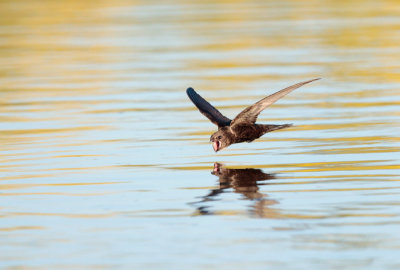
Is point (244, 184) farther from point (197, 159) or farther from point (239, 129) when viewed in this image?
point (197, 159)

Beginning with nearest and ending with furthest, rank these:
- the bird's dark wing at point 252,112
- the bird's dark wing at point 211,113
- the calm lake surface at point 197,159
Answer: the calm lake surface at point 197,159 < the bird's dark wing at point 252,112 < the bird's dark wing at point 211,113

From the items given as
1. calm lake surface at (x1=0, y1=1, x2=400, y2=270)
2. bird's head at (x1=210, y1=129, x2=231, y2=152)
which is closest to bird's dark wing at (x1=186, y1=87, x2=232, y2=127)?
bird's head at (x1=210, y1=129, x2=231, y2=152)

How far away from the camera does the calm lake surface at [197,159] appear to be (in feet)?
29.0

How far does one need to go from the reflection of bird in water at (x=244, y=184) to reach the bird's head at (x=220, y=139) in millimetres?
252

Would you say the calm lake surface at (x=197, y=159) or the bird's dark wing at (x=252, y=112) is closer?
the calm lake surface at (x=197, y=159)

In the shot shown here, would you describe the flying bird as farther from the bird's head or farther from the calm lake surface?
the calm lake surface

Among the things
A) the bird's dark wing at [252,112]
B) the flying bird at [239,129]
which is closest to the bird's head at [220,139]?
the flying bird at [239,129]

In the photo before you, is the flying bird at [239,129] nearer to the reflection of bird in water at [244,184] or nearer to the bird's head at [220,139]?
the bird's head at [220,139]

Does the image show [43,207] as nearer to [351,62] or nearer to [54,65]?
[351,62]

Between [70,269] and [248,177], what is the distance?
3.99 metres

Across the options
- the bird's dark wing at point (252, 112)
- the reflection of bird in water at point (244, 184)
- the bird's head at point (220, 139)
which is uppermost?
the bird's dark wing at point (252, 112)

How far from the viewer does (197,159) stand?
13398 millimetres

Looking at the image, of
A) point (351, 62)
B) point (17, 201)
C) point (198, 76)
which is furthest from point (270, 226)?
point (351, 62)

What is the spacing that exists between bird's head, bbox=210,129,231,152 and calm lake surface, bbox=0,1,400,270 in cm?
25
